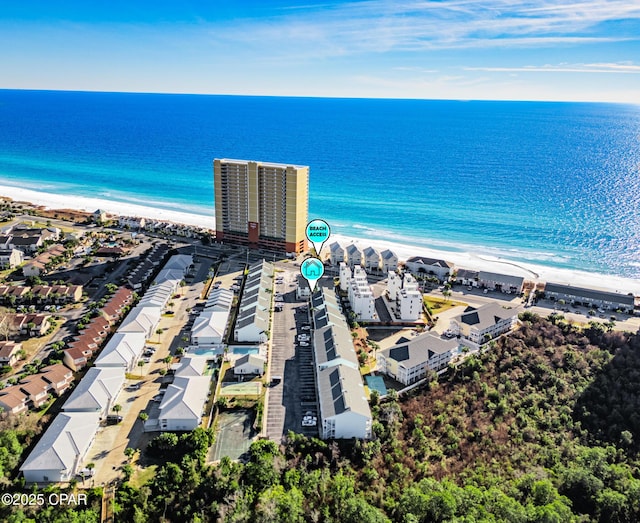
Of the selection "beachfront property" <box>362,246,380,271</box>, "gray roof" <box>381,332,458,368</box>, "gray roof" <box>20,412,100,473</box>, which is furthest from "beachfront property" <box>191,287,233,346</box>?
"beachfront property" <box>362,246,380,271</box>

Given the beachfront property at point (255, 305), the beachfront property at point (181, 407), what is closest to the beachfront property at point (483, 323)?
the beachfront property at point (255, 305)

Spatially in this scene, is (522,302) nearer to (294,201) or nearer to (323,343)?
(323,343)

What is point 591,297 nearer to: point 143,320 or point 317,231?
point 317,231

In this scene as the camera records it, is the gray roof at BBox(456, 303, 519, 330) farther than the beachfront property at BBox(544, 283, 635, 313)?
No

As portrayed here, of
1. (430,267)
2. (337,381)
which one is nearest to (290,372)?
(337,381)

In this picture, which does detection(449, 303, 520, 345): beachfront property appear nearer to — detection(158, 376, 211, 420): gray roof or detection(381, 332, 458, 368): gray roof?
detection(381, 332, 458, 368): gray roof

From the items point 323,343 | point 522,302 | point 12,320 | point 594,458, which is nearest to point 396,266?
point 522,302

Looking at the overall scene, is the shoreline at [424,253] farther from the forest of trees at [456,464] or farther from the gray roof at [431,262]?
the forest of trees at [456,464]
